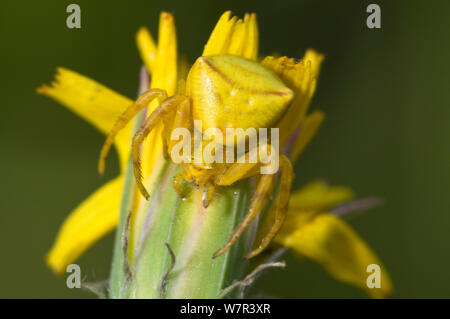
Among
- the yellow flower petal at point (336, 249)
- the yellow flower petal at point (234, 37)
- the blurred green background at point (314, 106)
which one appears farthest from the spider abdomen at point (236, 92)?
the blurred green background at point (314, 106)

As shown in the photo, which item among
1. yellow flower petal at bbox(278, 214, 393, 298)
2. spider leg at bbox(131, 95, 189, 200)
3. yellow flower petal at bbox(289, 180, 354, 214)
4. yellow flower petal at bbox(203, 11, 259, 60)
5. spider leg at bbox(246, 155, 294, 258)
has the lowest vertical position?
yellow flower petal at bbox(278, 214, 393, 298)

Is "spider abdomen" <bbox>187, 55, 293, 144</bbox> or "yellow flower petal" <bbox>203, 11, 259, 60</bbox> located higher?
"yellow flower petal" <bbox>203, 11, 259, 60</bbox>

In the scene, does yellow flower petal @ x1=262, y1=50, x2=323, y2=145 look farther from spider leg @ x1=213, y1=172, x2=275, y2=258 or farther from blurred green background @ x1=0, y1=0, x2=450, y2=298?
blurred green background @ x1=0, y1=0, x2=450, y2=298

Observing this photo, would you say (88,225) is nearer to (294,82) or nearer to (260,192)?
(260,192)

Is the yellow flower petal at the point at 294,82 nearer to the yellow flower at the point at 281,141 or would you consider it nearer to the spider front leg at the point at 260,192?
the yellow flower at the point at 281,141

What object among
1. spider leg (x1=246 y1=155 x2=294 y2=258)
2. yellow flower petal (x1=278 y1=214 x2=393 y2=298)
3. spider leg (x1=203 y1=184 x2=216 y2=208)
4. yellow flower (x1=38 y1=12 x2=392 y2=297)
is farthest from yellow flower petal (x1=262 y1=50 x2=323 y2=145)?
yellow flower petal (x1=278 y1=214 x2=393 y2=298)

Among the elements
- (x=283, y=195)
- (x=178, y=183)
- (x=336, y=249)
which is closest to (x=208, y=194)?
(x=178, y=183)

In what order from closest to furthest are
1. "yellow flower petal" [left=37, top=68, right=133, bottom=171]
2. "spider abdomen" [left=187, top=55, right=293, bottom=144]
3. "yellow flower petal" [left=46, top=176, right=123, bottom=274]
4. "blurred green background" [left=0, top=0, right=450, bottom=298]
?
"spider abdomen" [left=187, top=55, right=293, bottom=144]
"yellow flower petal" [left=37, top=68, right=133, bottom=171]
"yellow flower petal" [left=46, top=176, right=123, bottom=274]
"blurred green background" [left=0, top=0, right=450, bottom=298]

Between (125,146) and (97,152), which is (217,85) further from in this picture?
(97,152)
